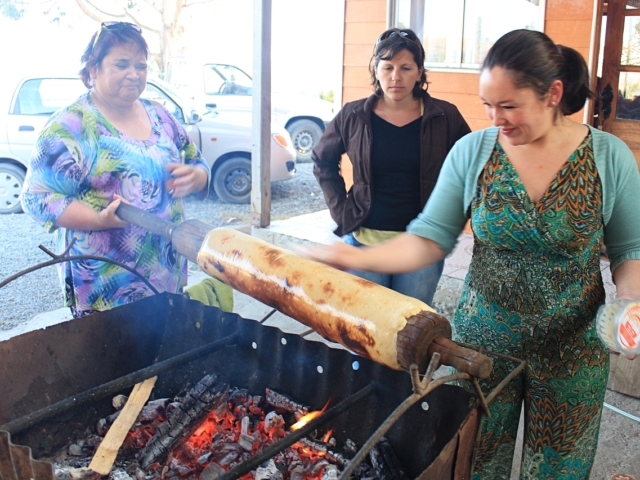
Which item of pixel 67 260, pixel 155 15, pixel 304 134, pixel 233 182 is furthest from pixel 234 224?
pixel 155 15

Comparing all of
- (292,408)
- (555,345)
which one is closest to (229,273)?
(292,408)

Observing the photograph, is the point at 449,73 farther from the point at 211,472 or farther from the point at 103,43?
the point at 211,472

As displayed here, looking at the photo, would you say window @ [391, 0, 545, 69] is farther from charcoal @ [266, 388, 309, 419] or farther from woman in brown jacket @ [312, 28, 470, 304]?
charcoal @ [266, 388, 309, 419]

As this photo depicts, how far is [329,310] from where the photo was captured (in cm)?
154

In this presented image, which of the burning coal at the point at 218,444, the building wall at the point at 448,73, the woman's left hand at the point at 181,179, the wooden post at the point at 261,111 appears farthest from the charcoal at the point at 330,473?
the building wall at the point at 448,73

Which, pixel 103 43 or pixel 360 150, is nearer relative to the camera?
pixel 103 43

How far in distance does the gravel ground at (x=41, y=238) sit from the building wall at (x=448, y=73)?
232 centimetres

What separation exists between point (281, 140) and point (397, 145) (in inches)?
255

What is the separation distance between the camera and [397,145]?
2928 millimetres

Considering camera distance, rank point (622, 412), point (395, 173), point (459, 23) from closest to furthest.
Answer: point (395, 173), point (622, 412), point (459, 23)

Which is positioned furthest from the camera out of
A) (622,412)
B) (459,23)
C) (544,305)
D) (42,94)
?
(42,94)

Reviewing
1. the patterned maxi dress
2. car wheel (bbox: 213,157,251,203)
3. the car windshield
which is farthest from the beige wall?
the car windshield

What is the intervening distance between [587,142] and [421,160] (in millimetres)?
1263

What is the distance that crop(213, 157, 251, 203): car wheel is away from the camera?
909cm
